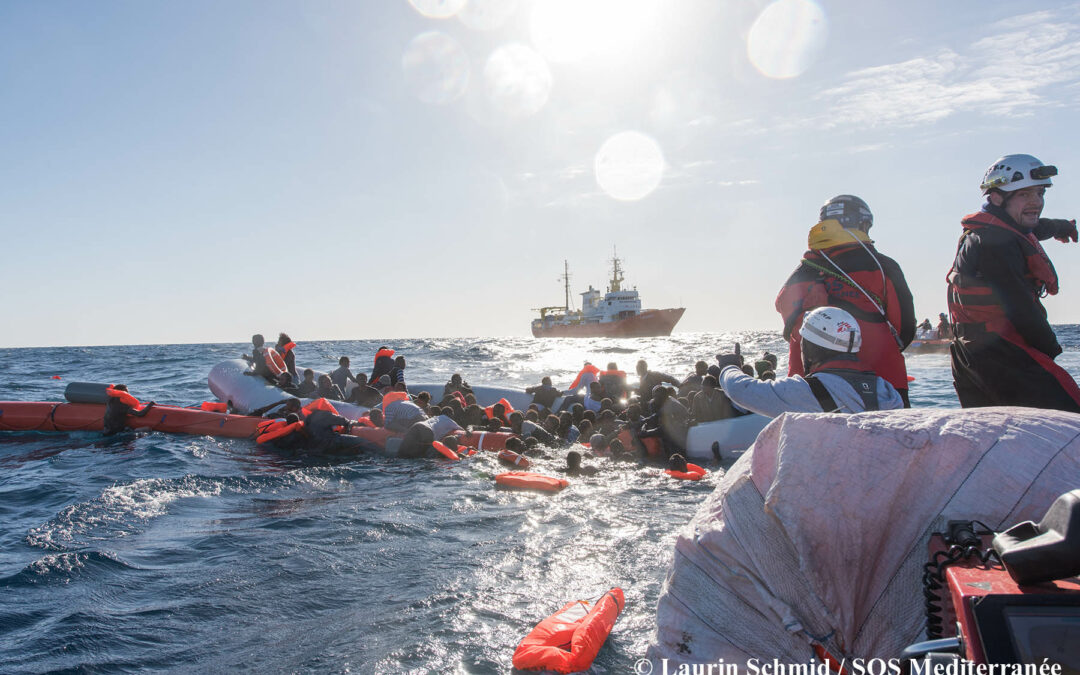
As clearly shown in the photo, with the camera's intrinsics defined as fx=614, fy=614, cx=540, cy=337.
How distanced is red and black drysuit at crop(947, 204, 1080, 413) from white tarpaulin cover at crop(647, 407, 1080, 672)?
1965 mm

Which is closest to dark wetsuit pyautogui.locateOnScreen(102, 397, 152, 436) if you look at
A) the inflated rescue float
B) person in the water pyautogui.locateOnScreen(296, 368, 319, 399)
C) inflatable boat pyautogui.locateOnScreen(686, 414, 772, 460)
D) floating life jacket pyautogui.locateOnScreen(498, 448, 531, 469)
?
person in the water pyautogui.locateOnScreen(296, 368, 319, 399)

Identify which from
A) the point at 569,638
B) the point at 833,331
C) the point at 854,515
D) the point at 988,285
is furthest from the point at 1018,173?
the point at 569,638


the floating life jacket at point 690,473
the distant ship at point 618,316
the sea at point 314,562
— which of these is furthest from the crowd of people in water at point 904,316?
the distant ship at point 618,316

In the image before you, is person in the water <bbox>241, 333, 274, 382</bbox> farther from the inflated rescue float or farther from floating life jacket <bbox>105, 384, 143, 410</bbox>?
the inflated rescue float

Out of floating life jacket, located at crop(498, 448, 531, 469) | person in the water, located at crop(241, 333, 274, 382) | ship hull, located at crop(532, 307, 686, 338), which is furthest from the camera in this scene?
ship hull, located at crop(532, 307, 686, 338)

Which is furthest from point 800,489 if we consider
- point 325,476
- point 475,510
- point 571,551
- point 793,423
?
point 325,476

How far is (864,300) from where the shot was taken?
3.71 meters

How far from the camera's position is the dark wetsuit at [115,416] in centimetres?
1134

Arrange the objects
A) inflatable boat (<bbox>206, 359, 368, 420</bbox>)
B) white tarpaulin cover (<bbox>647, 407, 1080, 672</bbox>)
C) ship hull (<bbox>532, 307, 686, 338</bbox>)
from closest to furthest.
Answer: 1. white tarpaulin cover (<bbox>647, 407, 1080, 672</bbox>)
2. inflatable boat (<bbox>206, 359, 368, 420</bbox>)
3. ship hull (<bbox>532, 307, 686, 338</bbox>)

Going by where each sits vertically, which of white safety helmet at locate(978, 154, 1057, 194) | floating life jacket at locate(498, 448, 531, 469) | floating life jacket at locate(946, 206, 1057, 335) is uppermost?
white safety helmet at locate(978, 154, 1057, 194)

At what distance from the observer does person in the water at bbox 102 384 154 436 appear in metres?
11.4

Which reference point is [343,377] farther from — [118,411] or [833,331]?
[833,331]

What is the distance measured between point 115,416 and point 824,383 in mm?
12500

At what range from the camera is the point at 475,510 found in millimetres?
6500
